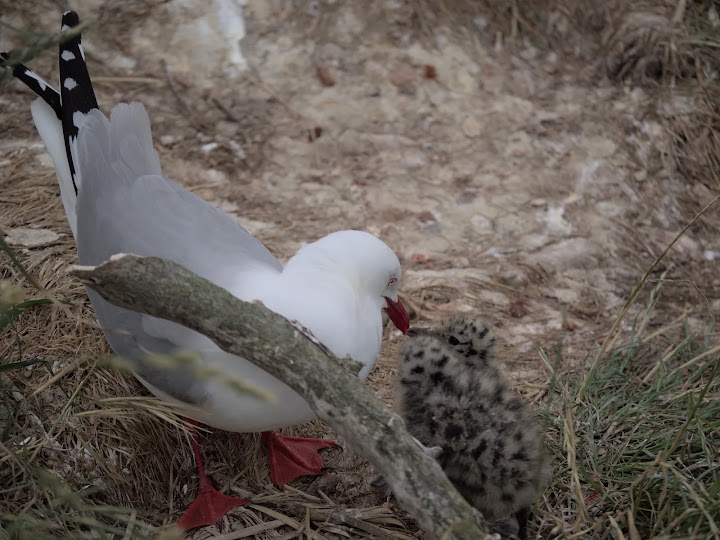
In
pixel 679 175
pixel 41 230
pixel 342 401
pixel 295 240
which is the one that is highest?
pixel 342 401

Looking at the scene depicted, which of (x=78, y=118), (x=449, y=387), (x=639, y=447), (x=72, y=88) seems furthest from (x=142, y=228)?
(x=639, y=447)

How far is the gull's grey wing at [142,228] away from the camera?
2.69 m

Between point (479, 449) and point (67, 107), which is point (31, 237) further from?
point (479, 449)

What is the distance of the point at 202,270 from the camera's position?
2.70 meters

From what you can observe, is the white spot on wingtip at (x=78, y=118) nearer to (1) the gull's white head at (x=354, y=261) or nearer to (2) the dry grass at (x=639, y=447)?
(1) the gull's white head at (x=354, y=261)

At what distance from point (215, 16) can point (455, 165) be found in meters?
1.76

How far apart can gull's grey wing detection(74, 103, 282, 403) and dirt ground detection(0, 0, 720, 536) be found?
0.63m

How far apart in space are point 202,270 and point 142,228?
292mm

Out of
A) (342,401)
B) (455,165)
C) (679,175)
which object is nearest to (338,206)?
(455,165)

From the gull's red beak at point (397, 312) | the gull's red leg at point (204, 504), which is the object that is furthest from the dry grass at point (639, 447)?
the gull's red leg at point (204, 504)

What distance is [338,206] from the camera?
4.46 metres

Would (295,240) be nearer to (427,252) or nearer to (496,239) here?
(427,252)

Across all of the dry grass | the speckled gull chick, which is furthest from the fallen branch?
the dry grass

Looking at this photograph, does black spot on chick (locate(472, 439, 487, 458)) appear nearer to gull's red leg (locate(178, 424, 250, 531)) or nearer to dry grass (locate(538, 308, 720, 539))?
dry grass (locate(538, 308, 720, 539))
